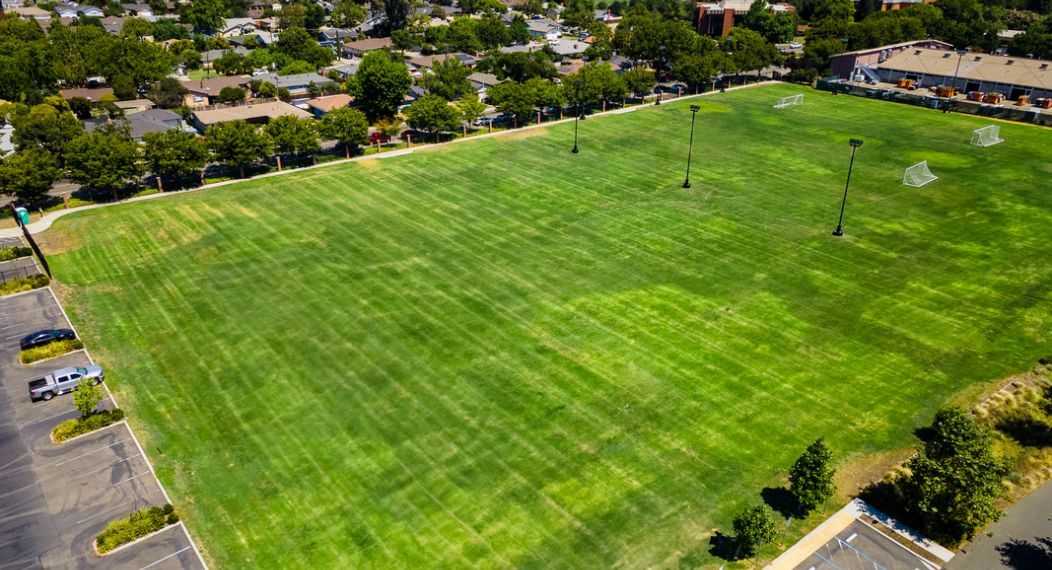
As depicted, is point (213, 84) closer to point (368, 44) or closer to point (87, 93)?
point (87, 93)

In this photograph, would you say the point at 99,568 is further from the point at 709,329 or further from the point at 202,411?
the point at 709,329

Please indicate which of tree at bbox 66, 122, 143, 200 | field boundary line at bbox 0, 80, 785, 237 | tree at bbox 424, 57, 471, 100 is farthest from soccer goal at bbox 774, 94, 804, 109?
tree at bbox 66, 122, 143, 200

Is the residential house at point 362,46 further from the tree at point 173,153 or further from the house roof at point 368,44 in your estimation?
the tree at point 173,153

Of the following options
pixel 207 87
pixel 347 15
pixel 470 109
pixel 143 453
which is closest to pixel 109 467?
pixel 143 453

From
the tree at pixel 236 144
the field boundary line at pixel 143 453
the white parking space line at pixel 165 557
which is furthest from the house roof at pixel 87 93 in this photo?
the white parking space line at pixel 165 557

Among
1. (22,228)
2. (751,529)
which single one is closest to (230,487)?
(751,529)
